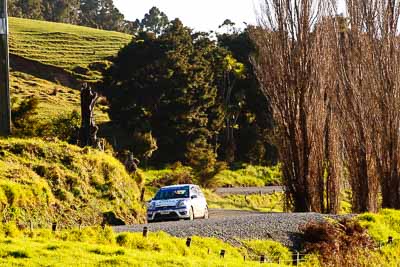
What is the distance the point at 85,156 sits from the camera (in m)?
29.1

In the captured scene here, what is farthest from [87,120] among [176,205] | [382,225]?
[382,225]

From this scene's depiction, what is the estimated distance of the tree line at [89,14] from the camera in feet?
433

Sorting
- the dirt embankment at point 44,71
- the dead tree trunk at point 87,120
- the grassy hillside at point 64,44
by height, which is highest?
the grassy hillside at point 64,44

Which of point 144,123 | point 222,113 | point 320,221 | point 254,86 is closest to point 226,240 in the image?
point 320,221

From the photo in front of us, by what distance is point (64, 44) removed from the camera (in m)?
96.3

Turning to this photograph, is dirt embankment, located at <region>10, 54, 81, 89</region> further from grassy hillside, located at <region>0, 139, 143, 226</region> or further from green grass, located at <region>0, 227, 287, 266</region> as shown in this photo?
green grass, located at <region>0, 227, 287, 266</region>

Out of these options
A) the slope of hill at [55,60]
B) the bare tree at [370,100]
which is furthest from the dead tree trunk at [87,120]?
the slope of hill at [55,60]

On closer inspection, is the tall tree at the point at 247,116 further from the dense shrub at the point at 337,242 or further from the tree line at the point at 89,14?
the tree line at the point at 89,14

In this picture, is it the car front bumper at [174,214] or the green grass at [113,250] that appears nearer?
the green grass at [113,250]

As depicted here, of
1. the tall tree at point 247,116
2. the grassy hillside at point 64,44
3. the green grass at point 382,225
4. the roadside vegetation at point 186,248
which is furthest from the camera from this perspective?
the grassy hillside at point 64,44

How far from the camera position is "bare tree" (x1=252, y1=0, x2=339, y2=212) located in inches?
1303

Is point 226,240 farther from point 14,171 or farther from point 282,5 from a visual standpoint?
point 282,5

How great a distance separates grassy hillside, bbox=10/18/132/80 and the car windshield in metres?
51.2

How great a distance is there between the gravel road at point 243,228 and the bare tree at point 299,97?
6265 millimetres
